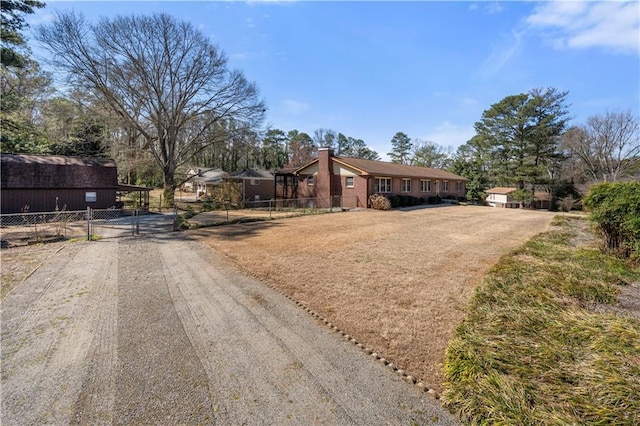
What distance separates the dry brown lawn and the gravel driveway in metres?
0.47

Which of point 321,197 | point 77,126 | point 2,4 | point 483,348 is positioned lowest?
point 483,348

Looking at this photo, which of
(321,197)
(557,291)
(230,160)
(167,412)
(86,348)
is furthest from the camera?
(230,160)

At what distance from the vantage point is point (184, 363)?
Answer: 3418 mm

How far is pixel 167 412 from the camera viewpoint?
2678 millimetres

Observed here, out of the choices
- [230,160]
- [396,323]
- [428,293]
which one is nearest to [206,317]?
[396,323]

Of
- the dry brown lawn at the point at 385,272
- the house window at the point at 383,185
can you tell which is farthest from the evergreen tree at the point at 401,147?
the dry brown lawn at the point at 385,272

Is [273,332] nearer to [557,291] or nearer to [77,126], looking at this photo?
[557,291]

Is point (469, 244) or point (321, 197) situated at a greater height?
point (321, 197)

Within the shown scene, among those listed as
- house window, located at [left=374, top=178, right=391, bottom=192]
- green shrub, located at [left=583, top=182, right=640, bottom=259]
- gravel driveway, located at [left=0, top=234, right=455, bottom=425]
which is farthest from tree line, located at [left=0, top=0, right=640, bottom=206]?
green shrub, located at [left=583, top=182, right=640, bottom=259]

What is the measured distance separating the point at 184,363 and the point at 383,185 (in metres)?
22.6

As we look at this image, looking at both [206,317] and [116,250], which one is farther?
[116,250]

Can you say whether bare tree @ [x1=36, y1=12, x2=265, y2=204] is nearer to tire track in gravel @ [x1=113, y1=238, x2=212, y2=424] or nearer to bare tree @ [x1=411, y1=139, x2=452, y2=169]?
tire track in gravel @ [x1=113, y1=238, x2=212, y2=424]

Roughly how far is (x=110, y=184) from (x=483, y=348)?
22.4 m

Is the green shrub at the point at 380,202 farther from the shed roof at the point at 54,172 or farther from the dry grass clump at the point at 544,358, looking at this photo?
the shed roof at the point at 54,172
